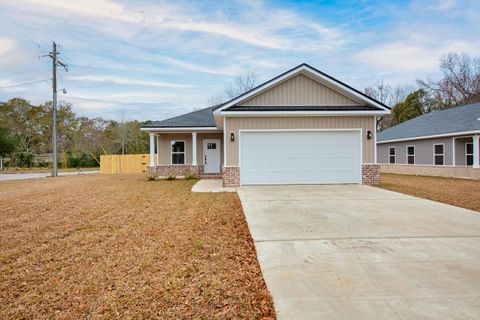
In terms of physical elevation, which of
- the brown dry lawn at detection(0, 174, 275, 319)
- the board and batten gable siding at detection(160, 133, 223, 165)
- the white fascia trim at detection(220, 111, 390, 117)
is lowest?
the brown dry lawn at detection(0, 174, 275, 319)

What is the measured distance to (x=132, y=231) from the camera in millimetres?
5594

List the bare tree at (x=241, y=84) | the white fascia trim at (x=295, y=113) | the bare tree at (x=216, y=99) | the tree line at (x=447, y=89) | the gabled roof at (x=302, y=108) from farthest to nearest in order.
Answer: the bare tree at (x=216, y=99)
the bare tree at (x=241, y=84)
the tree line at (x=447, y=89)
the gabled roof at (x=302, y=108)
the white fascia trim at (x=295, y=113)

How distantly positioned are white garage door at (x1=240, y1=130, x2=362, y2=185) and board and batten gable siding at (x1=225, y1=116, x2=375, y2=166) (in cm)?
24

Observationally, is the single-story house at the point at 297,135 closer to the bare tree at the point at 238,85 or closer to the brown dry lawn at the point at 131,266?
the brown dry lawn at the point at 131,266

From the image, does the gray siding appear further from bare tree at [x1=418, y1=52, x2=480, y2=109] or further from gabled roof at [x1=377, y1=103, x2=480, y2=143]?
bare tree at [x1=418, y1=52, x2=480, y2=109]

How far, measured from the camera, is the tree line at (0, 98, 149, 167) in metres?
35.0

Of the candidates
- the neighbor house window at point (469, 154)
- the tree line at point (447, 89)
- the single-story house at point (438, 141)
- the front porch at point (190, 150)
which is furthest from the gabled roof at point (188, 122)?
the tree line at point (447, 89)

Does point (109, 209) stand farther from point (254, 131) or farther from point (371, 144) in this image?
point (371, 144)

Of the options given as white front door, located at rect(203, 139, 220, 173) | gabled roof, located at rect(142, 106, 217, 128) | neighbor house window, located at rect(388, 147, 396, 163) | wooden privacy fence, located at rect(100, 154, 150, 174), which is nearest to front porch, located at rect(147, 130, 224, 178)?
white front door, located at rect(203, 139, 220, 173)

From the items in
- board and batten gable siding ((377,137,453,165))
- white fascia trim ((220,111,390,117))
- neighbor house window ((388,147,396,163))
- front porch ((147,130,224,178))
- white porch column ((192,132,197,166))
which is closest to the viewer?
white fascia trim ((220,111,390,117))

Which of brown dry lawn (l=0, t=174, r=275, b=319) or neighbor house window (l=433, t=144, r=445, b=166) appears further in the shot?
neighbor house window (l=433, t=144, r=445, b=166)

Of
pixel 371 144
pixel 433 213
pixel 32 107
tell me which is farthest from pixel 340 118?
pixel 32 107

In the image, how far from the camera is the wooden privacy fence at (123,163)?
27.2 metres

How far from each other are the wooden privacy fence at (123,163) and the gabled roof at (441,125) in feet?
68.9
